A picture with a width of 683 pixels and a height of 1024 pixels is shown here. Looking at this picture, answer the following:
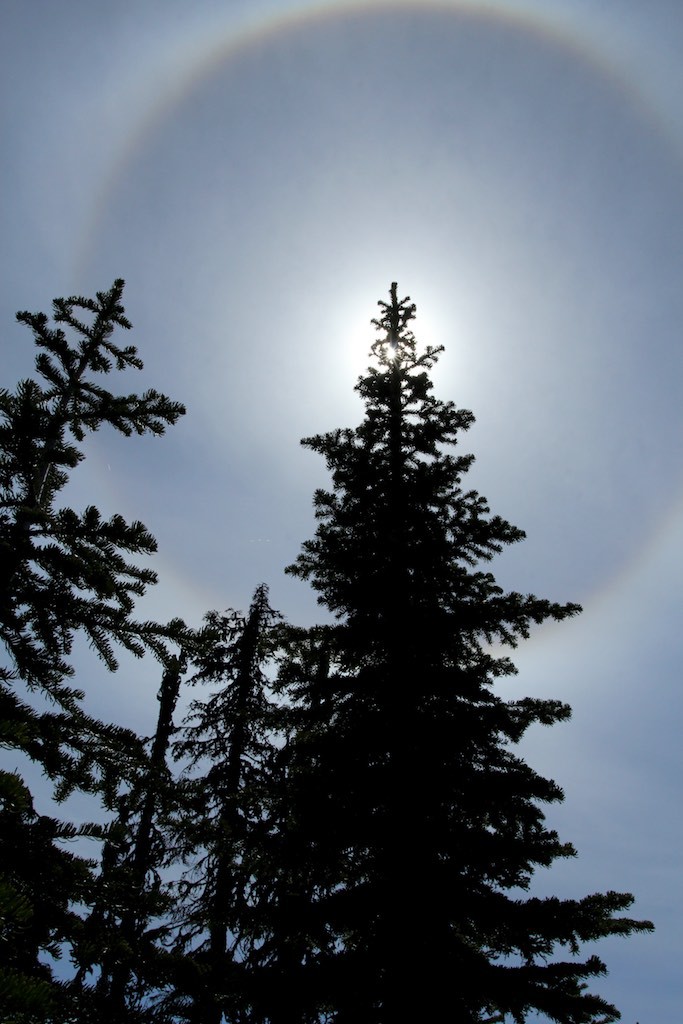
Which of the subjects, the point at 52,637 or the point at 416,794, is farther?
the point at 416,794

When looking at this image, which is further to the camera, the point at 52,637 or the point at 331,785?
the point at 331,785

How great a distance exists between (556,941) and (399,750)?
3.10 metres

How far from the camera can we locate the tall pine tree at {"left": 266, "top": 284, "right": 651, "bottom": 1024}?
7.54 m

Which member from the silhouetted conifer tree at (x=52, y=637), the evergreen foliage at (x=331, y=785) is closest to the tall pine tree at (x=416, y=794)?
the evergreen foliage at (x=331, y=785)

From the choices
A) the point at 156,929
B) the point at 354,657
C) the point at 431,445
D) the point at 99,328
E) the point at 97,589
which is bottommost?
the point at 156,929

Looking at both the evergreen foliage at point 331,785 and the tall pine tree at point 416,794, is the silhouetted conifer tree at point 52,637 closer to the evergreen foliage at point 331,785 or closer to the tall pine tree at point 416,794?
the evergreen foliage at point 331,785

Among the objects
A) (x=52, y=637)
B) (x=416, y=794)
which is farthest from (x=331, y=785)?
(x=52, y=637)

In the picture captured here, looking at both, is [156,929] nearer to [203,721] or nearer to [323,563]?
[203,721]

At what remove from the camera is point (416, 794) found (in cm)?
873

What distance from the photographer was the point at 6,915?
2564 mm

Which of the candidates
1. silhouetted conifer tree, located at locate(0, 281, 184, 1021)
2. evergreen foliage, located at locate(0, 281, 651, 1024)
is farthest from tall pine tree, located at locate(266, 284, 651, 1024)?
silhouetted conifer tree, located at locate(0, 281, 184, 1021)

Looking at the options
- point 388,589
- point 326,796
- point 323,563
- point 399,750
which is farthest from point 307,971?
point 323,563

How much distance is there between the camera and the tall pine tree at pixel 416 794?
754 cm

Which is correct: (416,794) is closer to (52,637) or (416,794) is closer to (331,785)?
(331,785)
